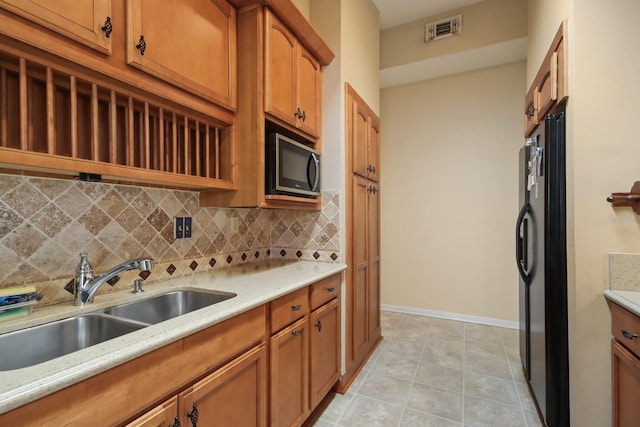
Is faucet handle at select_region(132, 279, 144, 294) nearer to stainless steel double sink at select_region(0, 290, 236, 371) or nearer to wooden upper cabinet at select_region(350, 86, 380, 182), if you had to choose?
stainless steel double sink at select_region(0, 290, 236, 371)

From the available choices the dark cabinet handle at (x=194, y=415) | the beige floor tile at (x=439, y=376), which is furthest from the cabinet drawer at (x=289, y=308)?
the beige floor tile at (x=439, y=376)

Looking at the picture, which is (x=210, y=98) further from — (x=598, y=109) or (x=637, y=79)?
(x=637, y=79)

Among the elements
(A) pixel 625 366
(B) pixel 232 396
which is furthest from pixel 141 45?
(A) pixel 625 366

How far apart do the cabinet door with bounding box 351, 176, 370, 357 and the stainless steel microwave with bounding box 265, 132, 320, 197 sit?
43 centimetres

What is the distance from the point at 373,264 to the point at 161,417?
2.08m

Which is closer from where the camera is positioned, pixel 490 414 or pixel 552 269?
pixel 552 269

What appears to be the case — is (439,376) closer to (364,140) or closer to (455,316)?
(455,316)

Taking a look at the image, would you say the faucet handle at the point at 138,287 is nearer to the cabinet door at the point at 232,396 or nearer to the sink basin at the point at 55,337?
the sink basin at the point at 55,337

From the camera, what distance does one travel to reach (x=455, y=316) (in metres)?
3.43

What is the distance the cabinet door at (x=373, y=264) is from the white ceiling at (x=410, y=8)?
177 centimetres

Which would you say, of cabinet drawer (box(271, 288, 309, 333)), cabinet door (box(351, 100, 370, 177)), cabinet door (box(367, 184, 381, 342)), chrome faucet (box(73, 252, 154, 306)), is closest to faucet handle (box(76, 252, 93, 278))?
chrome faucet (box(73, 252, 154, 306))

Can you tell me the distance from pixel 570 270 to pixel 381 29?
303 cm

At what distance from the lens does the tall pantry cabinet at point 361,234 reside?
2.17 meters

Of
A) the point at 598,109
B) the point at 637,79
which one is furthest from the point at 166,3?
the point at 637,79
